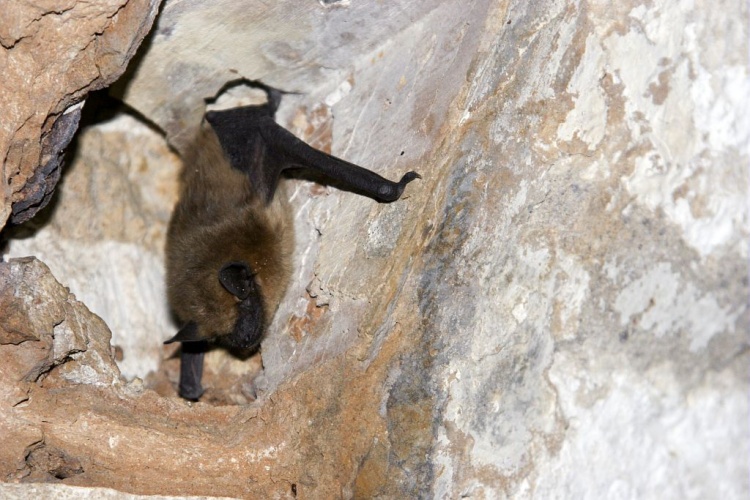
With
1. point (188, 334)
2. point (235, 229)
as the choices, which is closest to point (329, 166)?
point (235, 229)

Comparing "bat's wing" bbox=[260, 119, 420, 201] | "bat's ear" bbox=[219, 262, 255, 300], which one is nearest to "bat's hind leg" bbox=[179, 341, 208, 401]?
"bat's ear" bbox=[219, 262, 255, 300]

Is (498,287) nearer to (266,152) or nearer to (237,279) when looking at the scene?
(237,279)

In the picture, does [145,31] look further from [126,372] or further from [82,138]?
[126,372]

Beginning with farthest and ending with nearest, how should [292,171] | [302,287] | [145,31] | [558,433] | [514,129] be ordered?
[292,171], [302,287], [145,31], [514,129], [558,433]

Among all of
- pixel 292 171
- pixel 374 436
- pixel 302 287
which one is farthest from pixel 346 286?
Result: pixel 292 171

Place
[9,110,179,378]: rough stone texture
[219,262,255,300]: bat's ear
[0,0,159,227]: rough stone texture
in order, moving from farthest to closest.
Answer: [9,110,179,378]: rough stone texture, [219,262,255,300]: bat's ear, [0,0,159,227]: rough stone texture

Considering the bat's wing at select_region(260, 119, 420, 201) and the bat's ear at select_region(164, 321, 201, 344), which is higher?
the bat's wing at select_region(260, 119, 420, 201)

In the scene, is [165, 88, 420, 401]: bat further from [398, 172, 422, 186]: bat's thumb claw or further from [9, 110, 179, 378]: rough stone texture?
[398, 172, 422, 186]: bat's thumb claw
